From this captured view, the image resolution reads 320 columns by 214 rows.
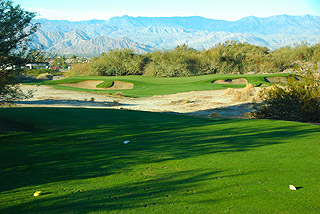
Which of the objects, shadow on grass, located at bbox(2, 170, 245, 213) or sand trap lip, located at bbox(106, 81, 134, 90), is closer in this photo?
shadow on grass, located at bbox(2, 170, 245, 213)

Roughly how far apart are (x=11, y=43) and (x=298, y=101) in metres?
13.2

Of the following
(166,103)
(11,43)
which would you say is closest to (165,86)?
(166,103)

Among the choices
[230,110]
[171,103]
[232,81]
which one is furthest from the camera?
[232,81]

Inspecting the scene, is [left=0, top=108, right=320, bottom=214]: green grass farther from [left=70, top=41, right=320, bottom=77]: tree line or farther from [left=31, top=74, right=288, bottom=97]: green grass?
[left=70, top=41, right=320, bottom=77]: tree line

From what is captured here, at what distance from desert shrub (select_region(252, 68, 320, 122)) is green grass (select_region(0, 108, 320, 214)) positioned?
14.8 feet

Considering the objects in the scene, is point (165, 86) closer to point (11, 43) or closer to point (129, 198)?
point (11, 43)

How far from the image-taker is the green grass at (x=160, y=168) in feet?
16.4

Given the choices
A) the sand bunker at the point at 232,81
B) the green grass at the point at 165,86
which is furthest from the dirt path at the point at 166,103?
the sand bunker at the point at 232,81

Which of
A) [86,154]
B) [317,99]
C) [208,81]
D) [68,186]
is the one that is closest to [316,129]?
[317,99]

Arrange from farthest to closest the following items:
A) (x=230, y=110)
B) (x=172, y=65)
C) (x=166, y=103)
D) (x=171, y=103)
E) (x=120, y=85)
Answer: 1. (x=172, y=65)
2. (x=120, y=85)
3. (x=166, y=103)
4. (x=171, y=103)
5. (x=230, y=110)

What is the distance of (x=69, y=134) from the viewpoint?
1055cm

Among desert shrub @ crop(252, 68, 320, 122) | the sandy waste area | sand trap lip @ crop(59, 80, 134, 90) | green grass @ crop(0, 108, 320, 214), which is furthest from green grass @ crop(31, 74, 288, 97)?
green grass @ crop(0, 108, 320, 214)

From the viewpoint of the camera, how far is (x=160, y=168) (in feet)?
22.6

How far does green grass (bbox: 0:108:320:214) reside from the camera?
4.99 m
